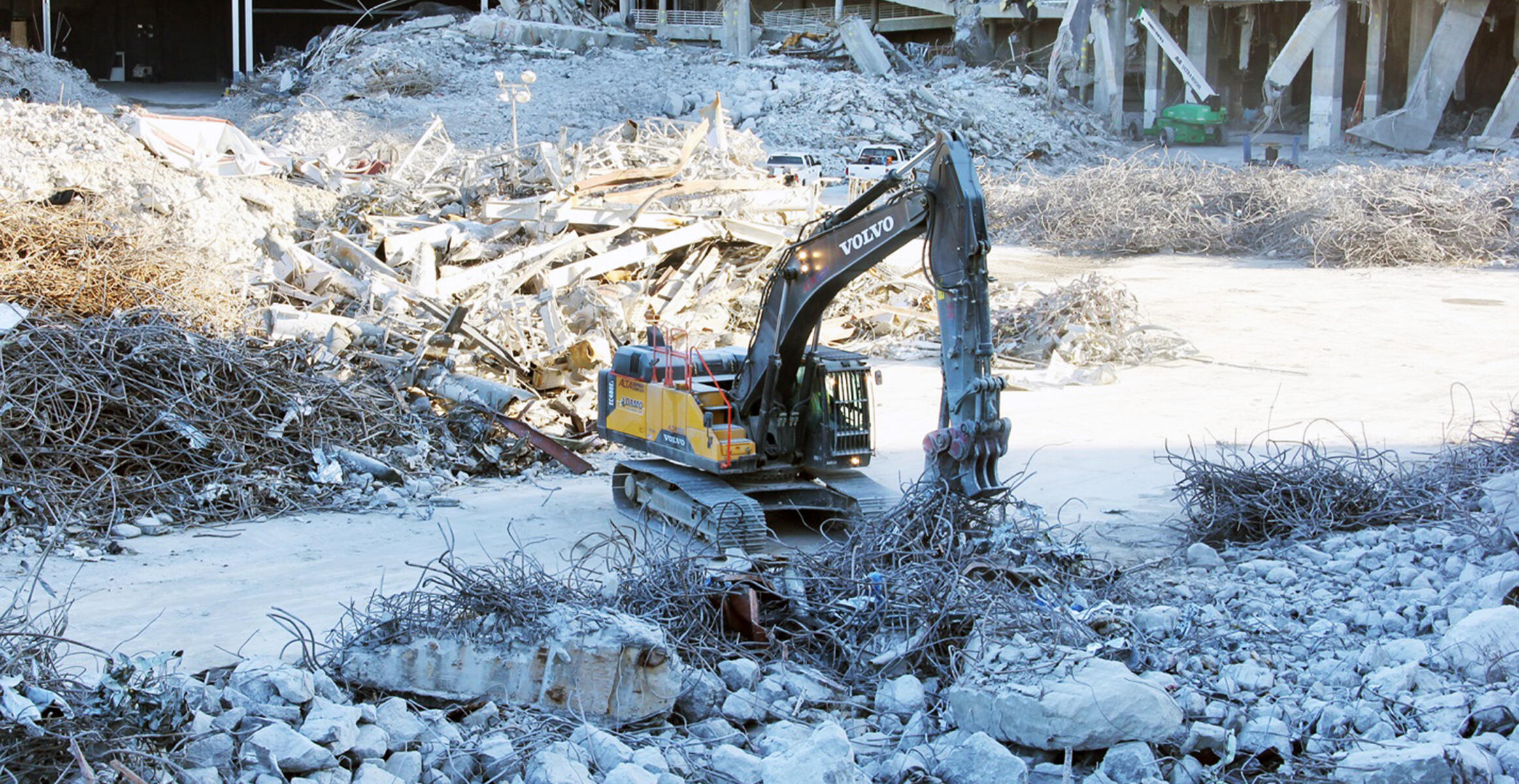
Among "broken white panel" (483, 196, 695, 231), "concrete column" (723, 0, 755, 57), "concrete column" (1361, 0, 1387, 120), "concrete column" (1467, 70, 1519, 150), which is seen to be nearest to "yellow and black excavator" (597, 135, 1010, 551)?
"broken white panel" (483, 196, 695, 231)

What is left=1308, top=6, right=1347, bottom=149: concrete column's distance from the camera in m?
39.0

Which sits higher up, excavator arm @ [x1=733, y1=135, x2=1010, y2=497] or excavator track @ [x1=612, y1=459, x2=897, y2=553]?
excavator arm @ [x1=733, y1=135, x2=1010, y2=497]

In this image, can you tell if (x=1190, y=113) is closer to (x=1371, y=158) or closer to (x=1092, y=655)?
(x=1371, y=158)

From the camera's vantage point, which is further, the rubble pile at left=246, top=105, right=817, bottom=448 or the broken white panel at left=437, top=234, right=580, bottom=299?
the broken white panel at left=437, top=234, right=580, bottom=299

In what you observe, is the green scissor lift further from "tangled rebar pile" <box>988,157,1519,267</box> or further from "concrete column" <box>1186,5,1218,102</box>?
"tangled rebar pile" <box>988,157,1519,267</box>

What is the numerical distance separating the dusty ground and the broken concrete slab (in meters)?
1.58

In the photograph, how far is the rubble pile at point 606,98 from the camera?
37.4 metres

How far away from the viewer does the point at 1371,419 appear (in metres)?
12.5

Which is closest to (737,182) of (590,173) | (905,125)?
(590,173)

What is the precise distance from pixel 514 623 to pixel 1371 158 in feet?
119

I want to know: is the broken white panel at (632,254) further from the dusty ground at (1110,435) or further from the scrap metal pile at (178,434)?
→ the scrap metal pile at (178,434)

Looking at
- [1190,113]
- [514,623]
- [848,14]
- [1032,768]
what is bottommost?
[1032,768]

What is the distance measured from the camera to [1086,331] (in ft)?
52.3

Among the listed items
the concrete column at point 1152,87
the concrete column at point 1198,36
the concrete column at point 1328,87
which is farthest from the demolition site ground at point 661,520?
the concrete column at point 1198,36
